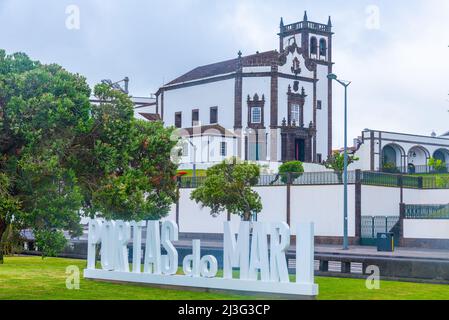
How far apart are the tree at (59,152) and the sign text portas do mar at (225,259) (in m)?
0.98

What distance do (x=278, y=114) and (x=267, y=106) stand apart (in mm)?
1472

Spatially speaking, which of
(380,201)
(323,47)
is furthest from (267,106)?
(380,201)

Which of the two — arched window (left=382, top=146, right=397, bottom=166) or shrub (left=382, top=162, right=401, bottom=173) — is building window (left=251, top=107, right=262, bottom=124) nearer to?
shrub (left=382, top=162, right=401, bottom=173)

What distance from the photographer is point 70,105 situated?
2055 centimetres

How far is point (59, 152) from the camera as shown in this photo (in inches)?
825

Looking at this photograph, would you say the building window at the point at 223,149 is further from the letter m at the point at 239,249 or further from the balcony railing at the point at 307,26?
→ the letter m at the point at 239,249

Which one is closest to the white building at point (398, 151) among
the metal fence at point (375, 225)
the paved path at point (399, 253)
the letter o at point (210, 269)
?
the metal fence at point (375, 225)

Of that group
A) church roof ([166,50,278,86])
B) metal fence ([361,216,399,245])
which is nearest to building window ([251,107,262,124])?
church roof ([166,50,278,86])

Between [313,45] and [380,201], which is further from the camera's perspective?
[313,45]

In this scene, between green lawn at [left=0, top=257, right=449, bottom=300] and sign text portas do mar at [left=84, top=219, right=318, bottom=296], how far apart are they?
0.36 meters

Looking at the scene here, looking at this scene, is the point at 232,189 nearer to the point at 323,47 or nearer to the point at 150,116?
the point at 323,47

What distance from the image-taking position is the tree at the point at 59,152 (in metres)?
20.2

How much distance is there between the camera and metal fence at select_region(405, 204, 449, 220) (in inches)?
1823

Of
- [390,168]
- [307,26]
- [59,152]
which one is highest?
[307,26]
